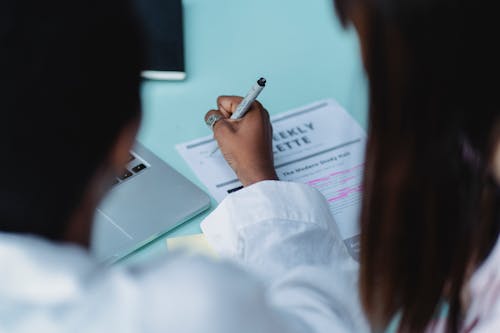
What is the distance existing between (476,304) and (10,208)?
0.48 metres

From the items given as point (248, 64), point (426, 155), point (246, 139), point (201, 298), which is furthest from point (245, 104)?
point (201, 298)

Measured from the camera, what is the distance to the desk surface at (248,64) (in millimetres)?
1026

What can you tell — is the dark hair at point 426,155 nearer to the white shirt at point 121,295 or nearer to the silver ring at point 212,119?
the white shirt at point 121,295

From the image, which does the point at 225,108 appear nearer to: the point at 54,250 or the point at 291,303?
the point at 291,303

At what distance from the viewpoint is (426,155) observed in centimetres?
62

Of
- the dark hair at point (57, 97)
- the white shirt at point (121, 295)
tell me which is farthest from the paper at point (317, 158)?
the dark hair at point (57, 97)

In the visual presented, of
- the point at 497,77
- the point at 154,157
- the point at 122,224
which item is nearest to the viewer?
the point at 497,77

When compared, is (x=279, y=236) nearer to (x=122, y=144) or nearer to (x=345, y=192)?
(x=345, y=192)

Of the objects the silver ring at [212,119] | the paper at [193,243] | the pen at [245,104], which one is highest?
the pen at [245,104]

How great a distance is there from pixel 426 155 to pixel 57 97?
0.31 metres

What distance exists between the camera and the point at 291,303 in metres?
0.70

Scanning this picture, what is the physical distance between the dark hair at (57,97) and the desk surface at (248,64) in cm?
44

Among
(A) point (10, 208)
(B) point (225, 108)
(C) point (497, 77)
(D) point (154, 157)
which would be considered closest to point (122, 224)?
(D) point (154, 157)

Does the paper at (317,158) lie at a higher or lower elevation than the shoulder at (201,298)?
lower
